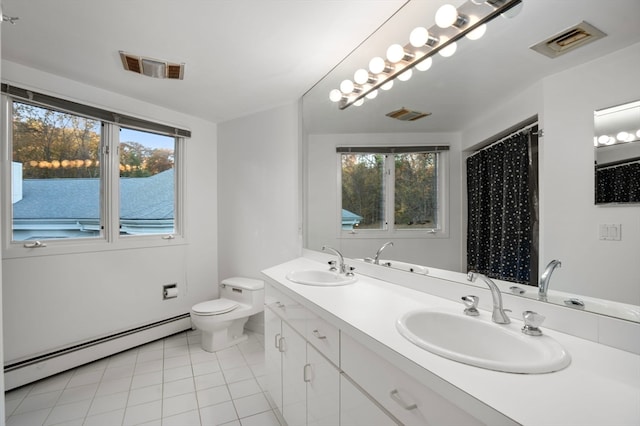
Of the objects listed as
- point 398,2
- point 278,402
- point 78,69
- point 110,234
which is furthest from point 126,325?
point 398,2

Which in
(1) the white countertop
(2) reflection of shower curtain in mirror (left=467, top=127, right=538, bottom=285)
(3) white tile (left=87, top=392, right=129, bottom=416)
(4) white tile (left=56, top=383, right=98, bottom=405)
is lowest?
(3) white tile (left=87, top=392, right=129, bottom=416)

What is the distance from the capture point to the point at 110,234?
2576 millimetres

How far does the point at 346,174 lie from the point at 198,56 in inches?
49.4

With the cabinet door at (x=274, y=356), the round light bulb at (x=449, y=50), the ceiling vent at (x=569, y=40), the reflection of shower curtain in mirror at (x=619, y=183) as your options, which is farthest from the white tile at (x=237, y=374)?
the ceiling vent at (x=569, y=40)

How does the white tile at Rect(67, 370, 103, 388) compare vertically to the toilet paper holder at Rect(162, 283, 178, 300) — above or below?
below

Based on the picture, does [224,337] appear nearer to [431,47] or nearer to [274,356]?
[274,356]

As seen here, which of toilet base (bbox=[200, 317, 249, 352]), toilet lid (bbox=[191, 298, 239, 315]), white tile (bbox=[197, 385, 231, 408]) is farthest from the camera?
toilet base (bbox=[200, 317, 249, 352])

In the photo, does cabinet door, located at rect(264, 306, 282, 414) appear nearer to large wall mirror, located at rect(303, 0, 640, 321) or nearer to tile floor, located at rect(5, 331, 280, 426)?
tile floor, located at rect(5, 331, 280, 426)

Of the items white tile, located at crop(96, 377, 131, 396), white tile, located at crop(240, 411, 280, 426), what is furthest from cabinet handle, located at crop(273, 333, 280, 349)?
white tile, located at crop(96, 377, 131, 396)

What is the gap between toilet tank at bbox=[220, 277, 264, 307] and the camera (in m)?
2.79

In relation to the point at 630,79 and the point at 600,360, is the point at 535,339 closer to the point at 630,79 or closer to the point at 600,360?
the point at 600,360

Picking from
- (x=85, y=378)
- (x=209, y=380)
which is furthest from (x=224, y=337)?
(x=85, y=378)

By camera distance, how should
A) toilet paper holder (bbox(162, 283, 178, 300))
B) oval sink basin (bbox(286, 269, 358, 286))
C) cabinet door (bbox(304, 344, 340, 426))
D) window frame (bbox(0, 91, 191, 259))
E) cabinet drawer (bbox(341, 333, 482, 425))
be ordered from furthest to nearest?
1. toilet paper holder (bbox(162, 283, 178, 300))
2. window frame (bbox(0, 91, 191, 259))
3. oval sink basin (bbox(286, 269, 358, 286))
4. cabinet door (bbox(304, 344, 340, 426))
5. cabinet drawer (bbox(341, 333, 482, 425))

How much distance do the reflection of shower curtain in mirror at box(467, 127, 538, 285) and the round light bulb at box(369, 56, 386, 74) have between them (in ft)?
2.59
